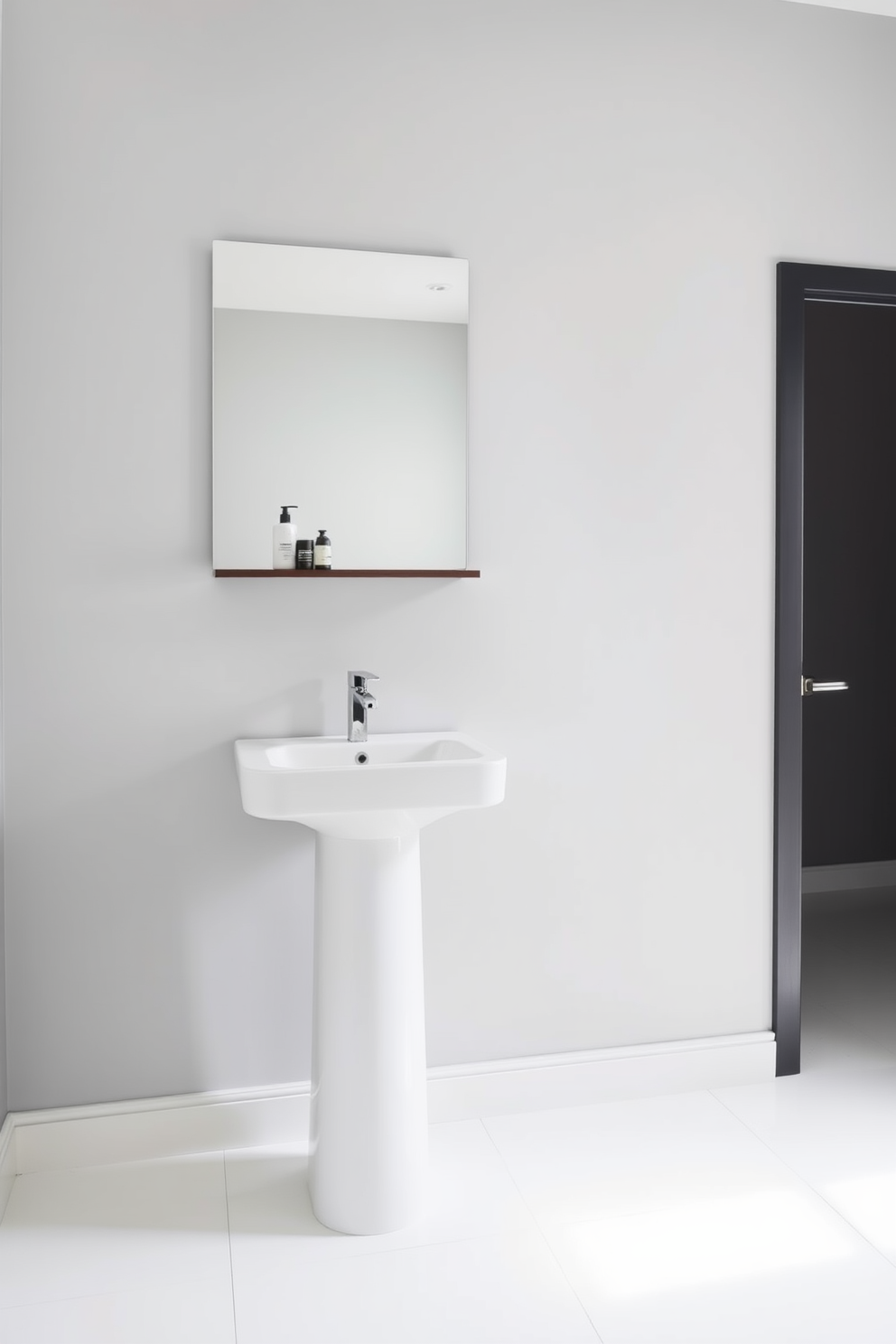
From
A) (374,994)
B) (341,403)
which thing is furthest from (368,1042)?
(341,403)

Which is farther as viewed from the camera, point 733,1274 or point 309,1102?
point 309,1102

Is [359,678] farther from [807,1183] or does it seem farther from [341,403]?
[807,1183]

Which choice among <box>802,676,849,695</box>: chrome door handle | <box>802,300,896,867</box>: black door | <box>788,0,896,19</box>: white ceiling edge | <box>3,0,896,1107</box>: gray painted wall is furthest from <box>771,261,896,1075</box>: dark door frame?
<box>802,300,896,867</box>: black door

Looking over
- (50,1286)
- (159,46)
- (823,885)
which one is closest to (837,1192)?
(50,1286)

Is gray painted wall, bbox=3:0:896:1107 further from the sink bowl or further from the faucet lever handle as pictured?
the sink bowl

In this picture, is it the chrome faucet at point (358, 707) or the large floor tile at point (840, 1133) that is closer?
the large floor tile at point (840, 1133)

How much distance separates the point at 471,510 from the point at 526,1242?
151 centimetres

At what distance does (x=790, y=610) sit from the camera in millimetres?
2594

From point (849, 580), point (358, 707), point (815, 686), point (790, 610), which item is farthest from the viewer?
point (849, 580)

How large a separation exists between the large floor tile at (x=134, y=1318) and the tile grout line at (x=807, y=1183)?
1.17 m

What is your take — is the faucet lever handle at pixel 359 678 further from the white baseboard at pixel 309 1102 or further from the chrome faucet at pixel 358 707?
the white baseboard at pixel 309 1102

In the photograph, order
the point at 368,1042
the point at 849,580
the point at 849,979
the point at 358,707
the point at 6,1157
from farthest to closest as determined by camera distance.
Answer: the point at 849,580, the point at 849,979, the point at 358,707, the point at 6,1157, the point at 368,1042

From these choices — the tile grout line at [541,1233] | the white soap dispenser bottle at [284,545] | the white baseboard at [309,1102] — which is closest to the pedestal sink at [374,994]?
the tile grout line at [541,1233]

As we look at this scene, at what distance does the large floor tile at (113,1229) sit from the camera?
6.00 feet
